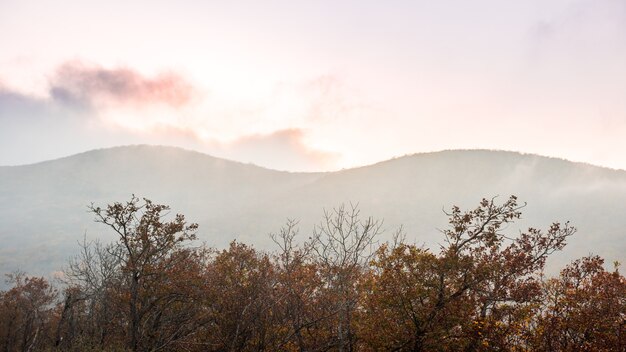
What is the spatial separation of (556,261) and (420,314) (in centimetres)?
17087

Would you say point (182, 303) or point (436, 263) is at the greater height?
point (436, 263)

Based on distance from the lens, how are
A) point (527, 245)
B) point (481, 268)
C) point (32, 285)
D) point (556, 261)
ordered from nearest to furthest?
point (481, 268)
point (527, 245)
point (32, 285)
point (556, 261)

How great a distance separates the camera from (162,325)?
91.1ft

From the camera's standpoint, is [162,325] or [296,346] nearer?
[296,346]

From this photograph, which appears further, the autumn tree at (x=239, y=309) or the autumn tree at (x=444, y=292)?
the autumn tree at (x=239, y=309)

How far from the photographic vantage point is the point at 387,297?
62.1 feet

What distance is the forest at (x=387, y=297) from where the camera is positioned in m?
18.2

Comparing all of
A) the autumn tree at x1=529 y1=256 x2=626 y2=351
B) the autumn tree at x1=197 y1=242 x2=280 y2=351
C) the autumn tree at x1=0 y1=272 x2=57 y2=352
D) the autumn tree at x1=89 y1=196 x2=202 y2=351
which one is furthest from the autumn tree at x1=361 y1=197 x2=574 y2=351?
the autumn tree at x1=0 y1=272 x2=57 y2=352

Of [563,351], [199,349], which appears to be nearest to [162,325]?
[199,349]

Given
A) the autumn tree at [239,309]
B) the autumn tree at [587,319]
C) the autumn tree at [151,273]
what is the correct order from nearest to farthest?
1. the autumn tree at [587,319]
2. the autumn tree at [239,309]
3. the autumn tree at [151,273]

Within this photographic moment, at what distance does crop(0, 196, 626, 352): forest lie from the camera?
1817 cm

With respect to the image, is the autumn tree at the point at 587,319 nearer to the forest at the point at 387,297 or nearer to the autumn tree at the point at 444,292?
the forest at the point at 387,297

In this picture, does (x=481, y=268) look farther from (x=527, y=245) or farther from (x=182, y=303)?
(x=182, y=303)

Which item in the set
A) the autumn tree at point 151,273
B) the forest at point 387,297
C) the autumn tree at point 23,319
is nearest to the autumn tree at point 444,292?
the forest at point 387,297
